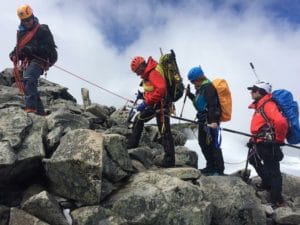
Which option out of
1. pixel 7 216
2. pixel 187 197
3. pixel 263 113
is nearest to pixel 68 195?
pixel 7 216

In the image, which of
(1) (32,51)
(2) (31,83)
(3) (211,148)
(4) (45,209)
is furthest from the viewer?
(1) (32,51)

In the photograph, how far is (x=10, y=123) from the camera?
466 inches

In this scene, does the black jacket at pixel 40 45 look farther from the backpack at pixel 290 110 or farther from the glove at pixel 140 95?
the backpack at pixel 290 110

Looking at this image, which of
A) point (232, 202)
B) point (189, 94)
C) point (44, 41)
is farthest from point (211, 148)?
point (44, 41)

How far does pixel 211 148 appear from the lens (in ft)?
42.9

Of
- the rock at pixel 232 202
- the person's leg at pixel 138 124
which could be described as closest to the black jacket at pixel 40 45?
the person's leg at pixel 138 124

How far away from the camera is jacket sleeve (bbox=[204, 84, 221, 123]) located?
1254cm

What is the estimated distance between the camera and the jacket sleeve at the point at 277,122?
1188 centimetres

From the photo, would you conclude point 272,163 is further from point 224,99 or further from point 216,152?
point 224,99

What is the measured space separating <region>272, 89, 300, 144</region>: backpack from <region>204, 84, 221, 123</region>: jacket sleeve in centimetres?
143

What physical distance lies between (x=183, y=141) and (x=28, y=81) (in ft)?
18.2

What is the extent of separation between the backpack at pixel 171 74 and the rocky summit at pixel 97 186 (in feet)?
5.55

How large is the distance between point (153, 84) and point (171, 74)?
0.59m

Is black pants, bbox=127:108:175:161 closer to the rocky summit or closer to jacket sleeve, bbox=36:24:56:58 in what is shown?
the rocky summit
